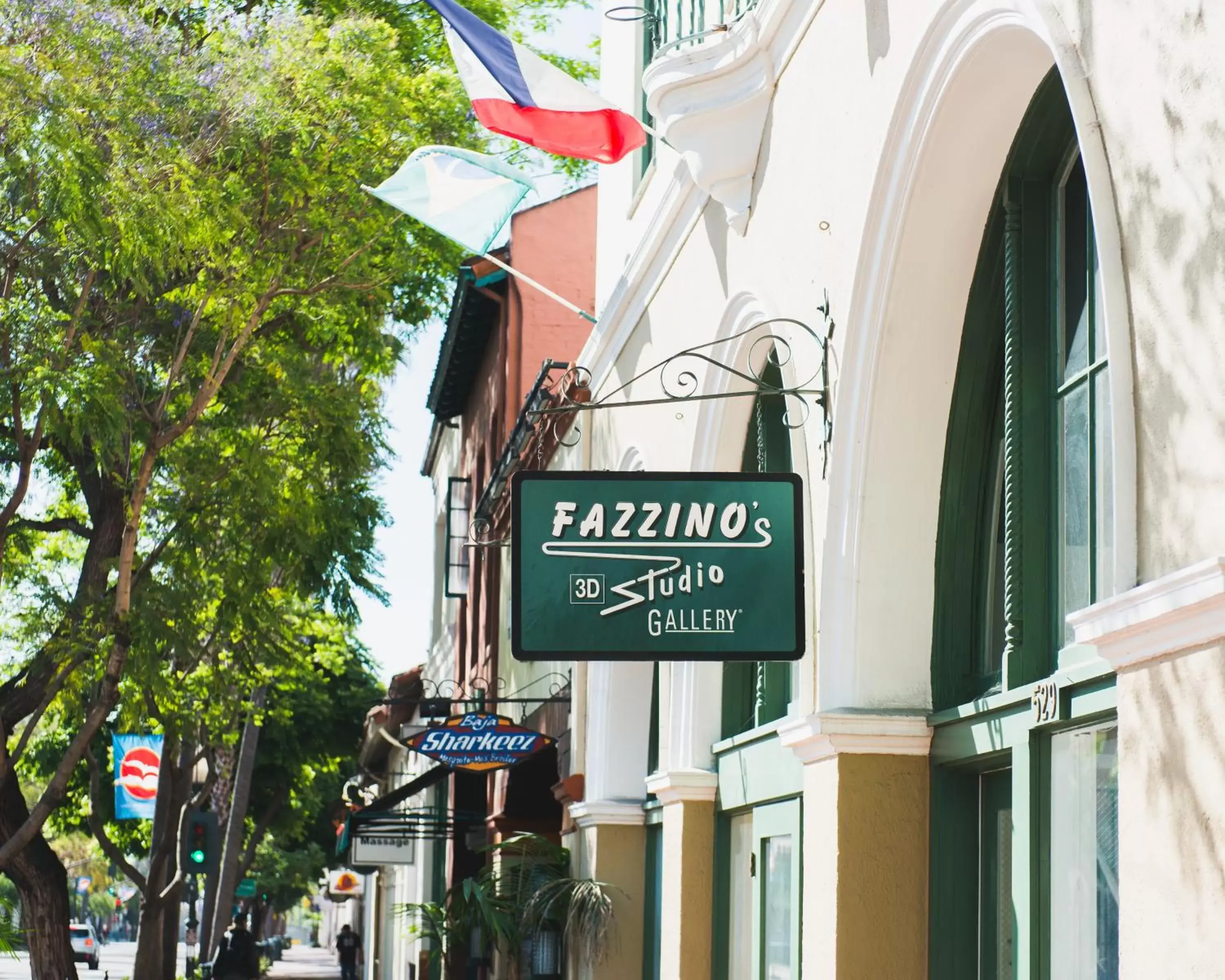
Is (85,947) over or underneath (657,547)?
underneath

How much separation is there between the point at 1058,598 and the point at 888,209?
1644mm

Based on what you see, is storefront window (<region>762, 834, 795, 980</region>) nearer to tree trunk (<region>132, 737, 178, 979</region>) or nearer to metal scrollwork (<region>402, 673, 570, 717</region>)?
metal scrollwork (<region>402, 673, 570, 717</region>)

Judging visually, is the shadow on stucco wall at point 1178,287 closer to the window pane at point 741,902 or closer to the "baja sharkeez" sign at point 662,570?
the "baja sharkeez" sign at point 662,570

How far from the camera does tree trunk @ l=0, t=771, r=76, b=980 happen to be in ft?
52.6

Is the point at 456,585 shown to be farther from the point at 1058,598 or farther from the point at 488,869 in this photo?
the point at 1058,598

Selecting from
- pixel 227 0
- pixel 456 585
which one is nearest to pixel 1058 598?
pixel 227 0

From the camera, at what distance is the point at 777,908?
26.0ft

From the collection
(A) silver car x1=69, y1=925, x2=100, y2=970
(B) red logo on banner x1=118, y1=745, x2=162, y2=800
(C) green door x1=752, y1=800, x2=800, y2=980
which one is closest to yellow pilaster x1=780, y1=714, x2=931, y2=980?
(C) green door x1=752, y1=800, x2=800, y2=980

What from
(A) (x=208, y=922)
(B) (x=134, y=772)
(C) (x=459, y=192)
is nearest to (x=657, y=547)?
(C) (x=459, y=192)

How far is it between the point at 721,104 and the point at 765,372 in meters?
1.37

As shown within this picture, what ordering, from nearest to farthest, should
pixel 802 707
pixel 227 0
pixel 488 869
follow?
pixel 802 707 → pixel 488 869 → pixel 227 0

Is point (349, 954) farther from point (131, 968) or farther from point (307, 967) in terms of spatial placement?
point (307, 967)

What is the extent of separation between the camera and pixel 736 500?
634 cm

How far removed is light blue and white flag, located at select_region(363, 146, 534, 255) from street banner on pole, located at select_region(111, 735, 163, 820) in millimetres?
11276
